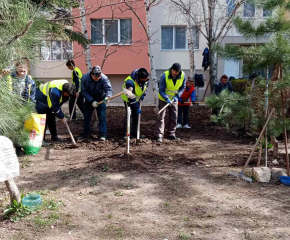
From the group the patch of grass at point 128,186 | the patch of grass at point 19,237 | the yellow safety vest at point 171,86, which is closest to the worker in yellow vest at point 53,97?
the yellow safety vest at point 171,86

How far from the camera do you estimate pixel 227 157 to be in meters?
5.22

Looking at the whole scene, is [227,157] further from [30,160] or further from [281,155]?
[30,160]

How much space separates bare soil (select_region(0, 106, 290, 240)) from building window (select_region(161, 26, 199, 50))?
9254 millimetres

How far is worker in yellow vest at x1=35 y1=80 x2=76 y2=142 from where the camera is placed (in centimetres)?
578

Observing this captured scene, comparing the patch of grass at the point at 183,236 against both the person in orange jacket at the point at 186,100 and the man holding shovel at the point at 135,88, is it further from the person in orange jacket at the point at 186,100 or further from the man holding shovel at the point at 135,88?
the person in orange jacket at the point at 186,100

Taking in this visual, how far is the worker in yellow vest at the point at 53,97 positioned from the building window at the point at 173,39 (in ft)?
30.3

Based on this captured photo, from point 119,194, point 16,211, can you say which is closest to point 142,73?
point 119,194

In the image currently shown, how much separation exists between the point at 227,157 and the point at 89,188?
2431 millimetres

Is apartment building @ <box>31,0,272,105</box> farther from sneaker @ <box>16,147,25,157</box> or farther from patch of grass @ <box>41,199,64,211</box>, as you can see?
patch of grass @ <box>41,199,64,211</box>

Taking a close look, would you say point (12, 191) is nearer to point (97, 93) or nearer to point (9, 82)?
point (9, 82)

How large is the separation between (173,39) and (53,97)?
31.7ft

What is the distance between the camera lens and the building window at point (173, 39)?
1431 cm

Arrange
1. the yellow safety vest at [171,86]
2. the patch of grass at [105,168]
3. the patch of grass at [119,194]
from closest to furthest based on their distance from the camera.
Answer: the patch of grass at [119,194] < the patch of grass at [105,168] < the yellow safety vest at [171,86]

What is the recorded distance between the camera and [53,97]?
576cm
